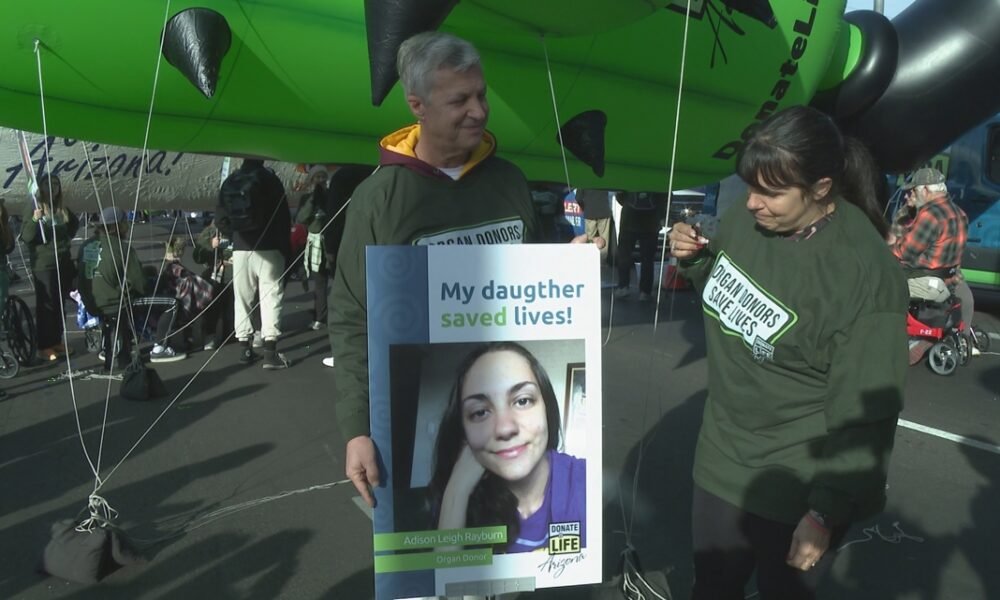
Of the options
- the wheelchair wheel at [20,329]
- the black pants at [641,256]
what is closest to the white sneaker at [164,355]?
the wheelchair wheel at [20,329]

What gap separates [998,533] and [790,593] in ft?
7.63

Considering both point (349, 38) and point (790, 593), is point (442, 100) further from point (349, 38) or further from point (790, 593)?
point (349, 38)

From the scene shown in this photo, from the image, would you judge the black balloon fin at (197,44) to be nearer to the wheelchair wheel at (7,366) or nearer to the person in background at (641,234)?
the wheelchair wheel at (7,366)

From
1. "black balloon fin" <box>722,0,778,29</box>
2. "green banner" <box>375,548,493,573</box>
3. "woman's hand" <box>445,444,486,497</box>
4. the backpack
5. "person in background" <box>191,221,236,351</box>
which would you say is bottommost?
"green banner" <box>375,548,493,573</box>

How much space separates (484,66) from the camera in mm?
4195

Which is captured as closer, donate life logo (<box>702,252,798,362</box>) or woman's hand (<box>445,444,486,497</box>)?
woman's hand (<box>445,444,486,497</box>)

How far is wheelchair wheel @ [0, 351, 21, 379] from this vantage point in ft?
20.4

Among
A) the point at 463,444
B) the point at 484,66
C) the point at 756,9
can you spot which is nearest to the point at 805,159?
the point at 463,444

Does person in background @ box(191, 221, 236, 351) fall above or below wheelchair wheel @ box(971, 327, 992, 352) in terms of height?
above

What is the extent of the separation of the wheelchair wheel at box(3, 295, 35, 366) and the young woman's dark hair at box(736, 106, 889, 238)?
260 inches

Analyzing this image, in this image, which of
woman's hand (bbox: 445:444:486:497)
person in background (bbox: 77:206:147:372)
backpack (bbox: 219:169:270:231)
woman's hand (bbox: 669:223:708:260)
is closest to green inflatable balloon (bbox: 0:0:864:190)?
woman's hand (bbox: 669:223:708:260)

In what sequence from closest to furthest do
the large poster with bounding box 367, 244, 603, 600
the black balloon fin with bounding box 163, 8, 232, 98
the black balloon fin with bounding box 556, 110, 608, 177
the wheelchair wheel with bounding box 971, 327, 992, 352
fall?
the large poster with bounding box 367, 244, 603, 600
the black balloon fin with bounding box 163, 8, 232, 98
the black balloon fin with bounding box 556, 110, 608, 177
the wheelchair wheel with bounding box 971, 327, 992, 352

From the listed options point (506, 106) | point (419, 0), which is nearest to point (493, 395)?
point (419, 0)

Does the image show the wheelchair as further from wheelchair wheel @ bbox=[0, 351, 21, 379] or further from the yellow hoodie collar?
the yellow hoodie collar
